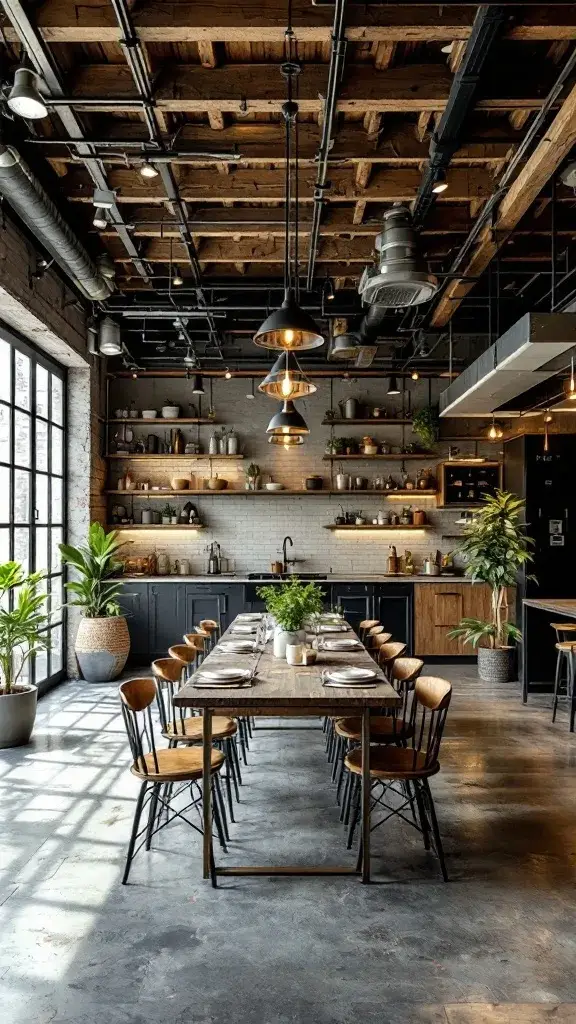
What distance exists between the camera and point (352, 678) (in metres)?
3.74

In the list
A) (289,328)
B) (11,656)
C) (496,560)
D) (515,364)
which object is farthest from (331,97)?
(496,560)

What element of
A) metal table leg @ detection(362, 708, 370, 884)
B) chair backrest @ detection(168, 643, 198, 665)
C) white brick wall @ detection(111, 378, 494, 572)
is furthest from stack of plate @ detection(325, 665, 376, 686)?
white brick wall @ detection(111, 378, 494, 572)

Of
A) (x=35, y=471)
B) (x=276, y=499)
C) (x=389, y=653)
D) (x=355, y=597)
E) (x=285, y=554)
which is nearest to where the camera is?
(x=389, y=653)

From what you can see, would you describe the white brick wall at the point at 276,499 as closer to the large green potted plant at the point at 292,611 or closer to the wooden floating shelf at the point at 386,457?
the wooden floating shelf at the point at 386,457

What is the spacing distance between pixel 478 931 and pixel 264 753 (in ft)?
8.72

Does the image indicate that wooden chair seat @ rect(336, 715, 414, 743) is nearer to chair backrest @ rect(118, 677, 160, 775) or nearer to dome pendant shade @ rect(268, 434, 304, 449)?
chair backrest @ rect(118, 677, 160, 775)

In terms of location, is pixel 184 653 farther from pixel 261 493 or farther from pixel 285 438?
pixel 261 493

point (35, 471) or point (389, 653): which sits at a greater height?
point (35, 471)

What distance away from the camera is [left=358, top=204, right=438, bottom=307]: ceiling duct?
3.99 m

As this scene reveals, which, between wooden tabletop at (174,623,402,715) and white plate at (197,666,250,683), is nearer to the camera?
wooden tabletop at (174,623,402,715)

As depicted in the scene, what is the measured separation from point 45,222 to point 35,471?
276 cm

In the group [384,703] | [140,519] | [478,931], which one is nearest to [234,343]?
[140,519]

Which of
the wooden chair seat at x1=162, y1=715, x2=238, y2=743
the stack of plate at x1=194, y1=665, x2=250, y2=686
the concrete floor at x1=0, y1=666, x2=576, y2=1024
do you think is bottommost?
the concrete floor at x1=0, y1=666, x2=576, y2=1024

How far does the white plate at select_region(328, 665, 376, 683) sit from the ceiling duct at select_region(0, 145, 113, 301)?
3.34 metres
